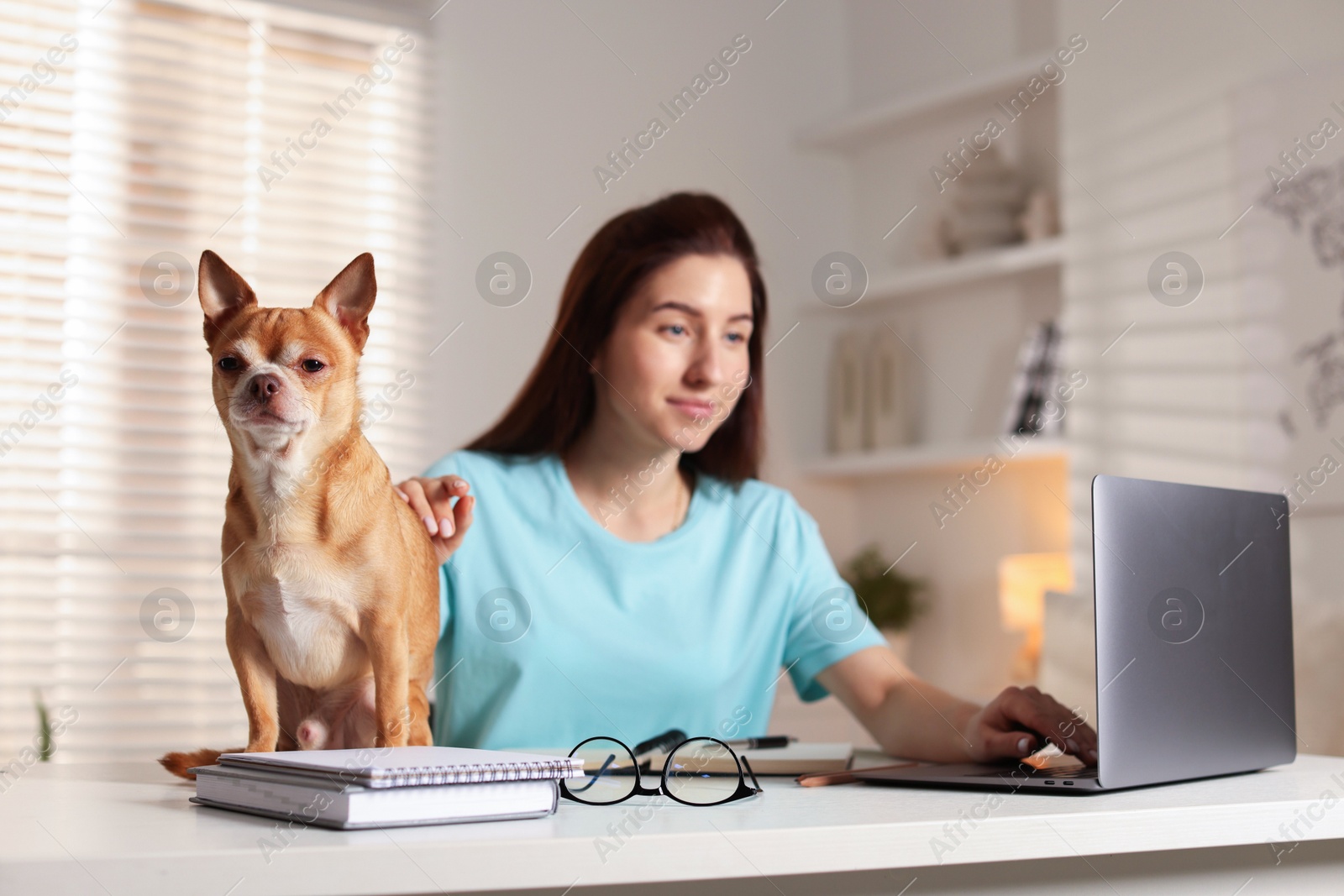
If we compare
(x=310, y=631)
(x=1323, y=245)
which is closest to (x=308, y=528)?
(x=310, y=631)

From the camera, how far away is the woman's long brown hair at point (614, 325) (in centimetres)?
147

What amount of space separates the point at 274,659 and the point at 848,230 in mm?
3492

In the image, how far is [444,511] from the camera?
3.06 ft

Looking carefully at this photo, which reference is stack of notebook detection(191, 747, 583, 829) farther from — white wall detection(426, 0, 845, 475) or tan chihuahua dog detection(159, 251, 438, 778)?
white wall detection(426, 0, 845, 475)

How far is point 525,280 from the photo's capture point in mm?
3373

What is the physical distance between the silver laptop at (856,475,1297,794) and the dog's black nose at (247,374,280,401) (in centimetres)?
52

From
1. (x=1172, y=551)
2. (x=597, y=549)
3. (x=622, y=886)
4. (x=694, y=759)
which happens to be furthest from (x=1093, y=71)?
(x=622, y=886)

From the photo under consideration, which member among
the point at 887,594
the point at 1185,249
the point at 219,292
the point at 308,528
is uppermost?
the point at 1185,249

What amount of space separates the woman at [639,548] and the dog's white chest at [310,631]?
558 millimetres

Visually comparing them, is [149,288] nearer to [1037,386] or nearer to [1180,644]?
[1037,386]

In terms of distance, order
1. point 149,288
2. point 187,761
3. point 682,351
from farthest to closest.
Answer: point 149,288 < point 682,351 < point 187,761

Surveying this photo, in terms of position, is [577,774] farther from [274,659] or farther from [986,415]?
[986,415]

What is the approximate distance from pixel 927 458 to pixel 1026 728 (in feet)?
8.11

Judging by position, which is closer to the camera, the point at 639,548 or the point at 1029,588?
the point at 639,548
